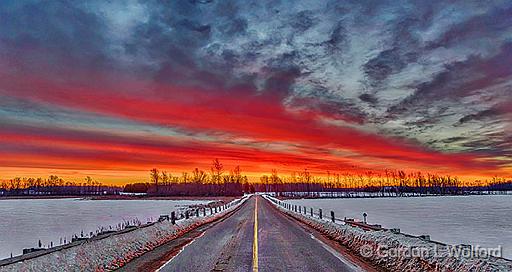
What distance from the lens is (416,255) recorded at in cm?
1144

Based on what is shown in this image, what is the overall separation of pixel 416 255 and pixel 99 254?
9.59 meters

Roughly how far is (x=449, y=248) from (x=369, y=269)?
7.54ft

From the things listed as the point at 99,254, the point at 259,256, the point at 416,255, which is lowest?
the point at 259,256

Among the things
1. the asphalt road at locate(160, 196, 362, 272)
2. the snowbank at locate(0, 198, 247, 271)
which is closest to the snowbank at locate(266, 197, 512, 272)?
the asphalt road at locate(160, 196, 362, 272)

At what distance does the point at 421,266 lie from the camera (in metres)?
10.8

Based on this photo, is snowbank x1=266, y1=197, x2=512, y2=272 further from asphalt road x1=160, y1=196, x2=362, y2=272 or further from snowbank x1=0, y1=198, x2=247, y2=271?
snowbank x1=0, y1=198, x2=247, y2=271

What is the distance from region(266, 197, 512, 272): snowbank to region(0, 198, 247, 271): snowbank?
835 cm

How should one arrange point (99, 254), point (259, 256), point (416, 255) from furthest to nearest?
point (259, 256), point (99, 254), point (416, 255)

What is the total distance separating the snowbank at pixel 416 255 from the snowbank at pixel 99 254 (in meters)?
8.35

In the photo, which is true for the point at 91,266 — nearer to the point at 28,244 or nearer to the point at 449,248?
the point at 449,248

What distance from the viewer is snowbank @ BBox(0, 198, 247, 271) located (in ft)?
35.2

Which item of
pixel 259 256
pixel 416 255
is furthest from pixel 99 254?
pixel 416 255

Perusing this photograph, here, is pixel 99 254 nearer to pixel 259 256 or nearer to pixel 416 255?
pixel 259 256

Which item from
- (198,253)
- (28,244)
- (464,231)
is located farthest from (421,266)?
→ (28,244)
